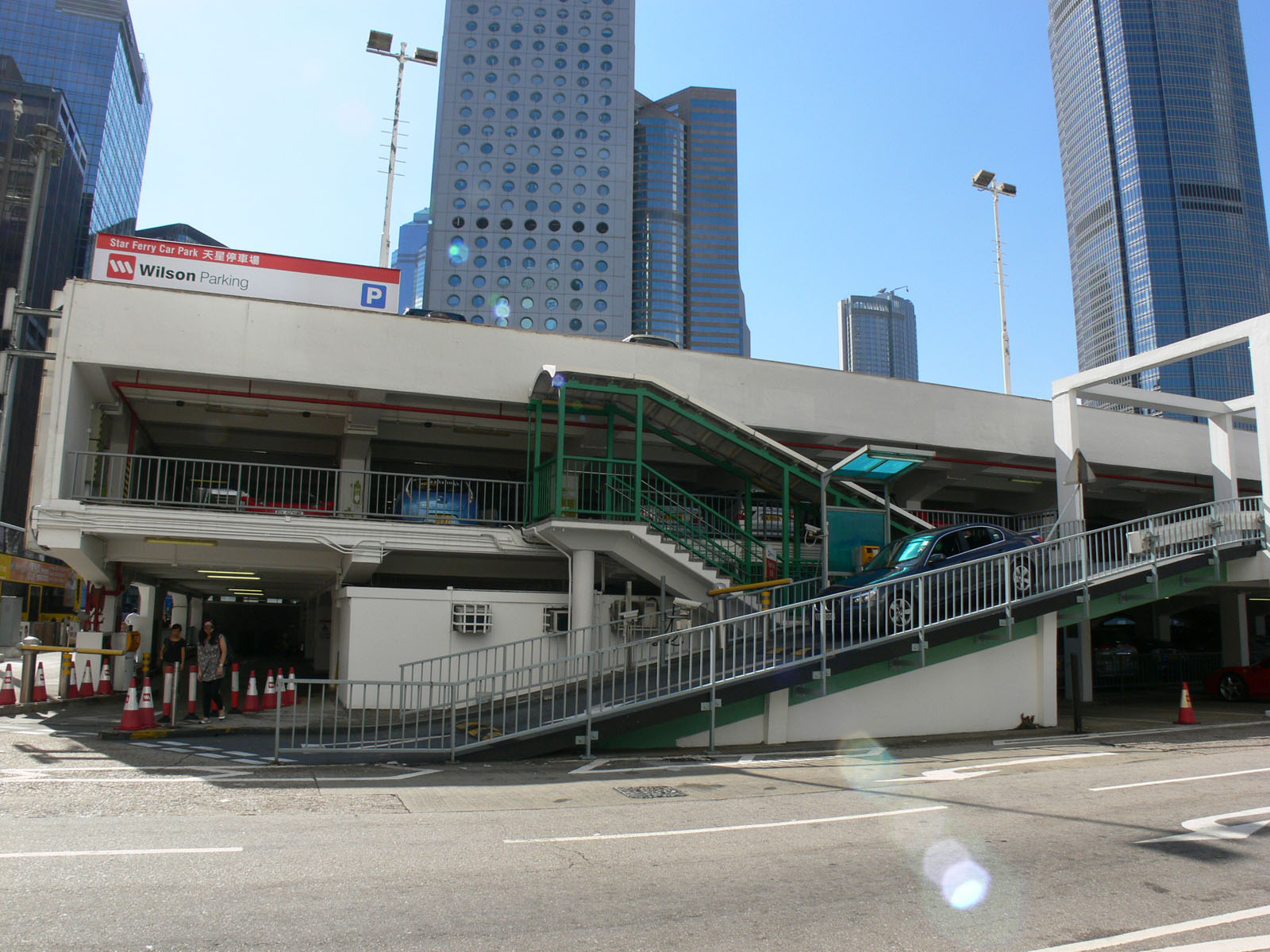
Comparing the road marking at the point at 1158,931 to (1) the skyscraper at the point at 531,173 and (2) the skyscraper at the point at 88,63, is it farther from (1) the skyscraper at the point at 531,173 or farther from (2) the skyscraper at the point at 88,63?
(2) the skyscraper at the point at 88,63

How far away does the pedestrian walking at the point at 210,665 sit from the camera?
14.4 m

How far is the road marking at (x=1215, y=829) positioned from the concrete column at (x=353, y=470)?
16264 millimetres

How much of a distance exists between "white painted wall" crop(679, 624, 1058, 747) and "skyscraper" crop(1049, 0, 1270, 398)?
152m

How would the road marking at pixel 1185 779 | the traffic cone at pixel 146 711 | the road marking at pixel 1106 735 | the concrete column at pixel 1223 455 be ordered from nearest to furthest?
the road marking at pixel 1185 779 → the traffic cone at pixel 146 711 → the road marking at pixel 1106 735 → the concrete column at pixel 1223 455

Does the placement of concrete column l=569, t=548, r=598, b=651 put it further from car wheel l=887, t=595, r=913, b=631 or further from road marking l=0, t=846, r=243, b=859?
road marking l=0, t=846, r=243, b=859

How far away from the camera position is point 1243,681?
19.9 m

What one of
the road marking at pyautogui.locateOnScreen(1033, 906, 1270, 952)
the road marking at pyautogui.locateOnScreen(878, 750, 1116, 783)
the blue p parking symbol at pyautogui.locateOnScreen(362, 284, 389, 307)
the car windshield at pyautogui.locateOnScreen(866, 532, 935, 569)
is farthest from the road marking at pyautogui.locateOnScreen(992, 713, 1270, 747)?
the blue p parking symbol at pyautogui.locateOnScreen(362, 284, 389, 307)

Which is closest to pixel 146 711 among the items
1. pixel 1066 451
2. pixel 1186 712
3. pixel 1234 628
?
pixel 1186 712

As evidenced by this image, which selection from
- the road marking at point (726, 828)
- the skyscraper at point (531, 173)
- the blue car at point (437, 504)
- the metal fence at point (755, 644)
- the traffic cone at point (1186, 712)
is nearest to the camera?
the road marking at point (726, 828)

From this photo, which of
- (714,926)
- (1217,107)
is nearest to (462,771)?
(714,926)

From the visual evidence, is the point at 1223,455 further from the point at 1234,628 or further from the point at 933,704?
the point at 933,704

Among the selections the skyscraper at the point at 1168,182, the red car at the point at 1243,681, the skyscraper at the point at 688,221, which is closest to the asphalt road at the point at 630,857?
the red car at the point at 1243,681

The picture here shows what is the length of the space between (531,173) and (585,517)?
9431 cm

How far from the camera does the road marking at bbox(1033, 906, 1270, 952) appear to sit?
4.58 meters
